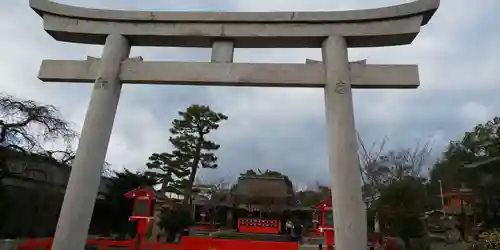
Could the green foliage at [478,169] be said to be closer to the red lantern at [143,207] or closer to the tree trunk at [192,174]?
the red lantern at [143,207]

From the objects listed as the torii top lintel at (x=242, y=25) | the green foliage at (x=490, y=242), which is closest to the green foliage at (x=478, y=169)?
the green foliage at (x=490, y=242)

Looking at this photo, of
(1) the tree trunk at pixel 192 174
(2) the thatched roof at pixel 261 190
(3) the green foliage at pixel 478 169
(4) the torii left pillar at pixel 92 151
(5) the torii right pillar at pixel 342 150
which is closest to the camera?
(5) the torii right pillar at pixel 342 150

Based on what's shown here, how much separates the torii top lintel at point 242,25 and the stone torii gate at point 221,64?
1 centimetres

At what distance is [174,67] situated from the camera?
469cm

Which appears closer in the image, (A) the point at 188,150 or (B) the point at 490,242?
(B) the point at 490,242

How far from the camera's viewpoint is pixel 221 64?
4.63m

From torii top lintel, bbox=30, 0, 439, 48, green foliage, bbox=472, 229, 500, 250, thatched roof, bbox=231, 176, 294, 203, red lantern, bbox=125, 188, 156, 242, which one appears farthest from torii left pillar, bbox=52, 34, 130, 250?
thatched roof, bbox=231, 176, 294, 203

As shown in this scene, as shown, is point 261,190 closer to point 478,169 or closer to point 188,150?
point 188,150

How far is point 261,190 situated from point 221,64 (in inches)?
963

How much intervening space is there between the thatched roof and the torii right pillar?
2282cm

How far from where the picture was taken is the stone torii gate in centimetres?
418

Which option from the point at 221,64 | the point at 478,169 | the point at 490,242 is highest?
the point at 478,169

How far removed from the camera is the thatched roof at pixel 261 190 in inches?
1047

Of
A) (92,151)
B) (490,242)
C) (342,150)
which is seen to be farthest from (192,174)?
(342,150)
